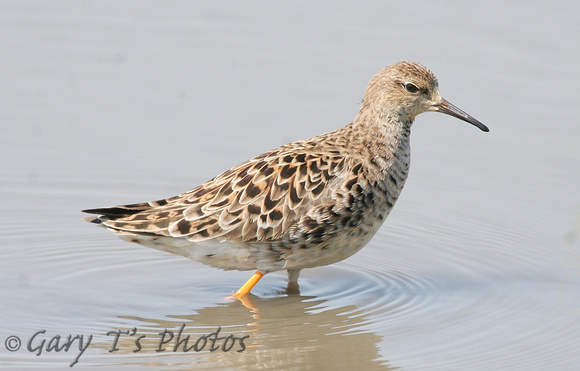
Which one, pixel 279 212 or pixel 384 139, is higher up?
pixel 384 139

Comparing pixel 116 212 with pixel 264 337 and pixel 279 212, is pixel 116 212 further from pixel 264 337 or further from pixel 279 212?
pixel 264 337

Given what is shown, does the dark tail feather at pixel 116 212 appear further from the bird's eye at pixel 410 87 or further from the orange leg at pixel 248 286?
the bird's eye at pixel 410 87

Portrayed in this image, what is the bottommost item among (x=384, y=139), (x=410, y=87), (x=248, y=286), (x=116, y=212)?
(x=248, y=286)

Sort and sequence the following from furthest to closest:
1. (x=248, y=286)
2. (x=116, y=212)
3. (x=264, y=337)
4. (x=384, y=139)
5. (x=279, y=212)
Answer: (x=384, y=139), (x=248, y=286), (x=116, y=212), (x=279, y=212), (x=264, y=337)

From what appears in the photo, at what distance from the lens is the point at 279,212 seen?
36.0ft

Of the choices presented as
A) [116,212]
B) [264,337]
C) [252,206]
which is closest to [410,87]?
[252,206]

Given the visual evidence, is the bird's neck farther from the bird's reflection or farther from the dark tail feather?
the dark tail feather

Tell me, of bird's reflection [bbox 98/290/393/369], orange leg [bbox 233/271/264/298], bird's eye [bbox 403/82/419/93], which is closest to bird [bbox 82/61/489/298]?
orange leg [bbox 233/271/264/298]

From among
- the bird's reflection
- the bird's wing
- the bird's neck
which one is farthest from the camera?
the bird's neck

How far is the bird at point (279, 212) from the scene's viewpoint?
11.0 metres

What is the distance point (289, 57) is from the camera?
16.2 meters

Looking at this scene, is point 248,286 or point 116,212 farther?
point 248,286

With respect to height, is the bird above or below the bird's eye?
below

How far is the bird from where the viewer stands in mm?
11008
